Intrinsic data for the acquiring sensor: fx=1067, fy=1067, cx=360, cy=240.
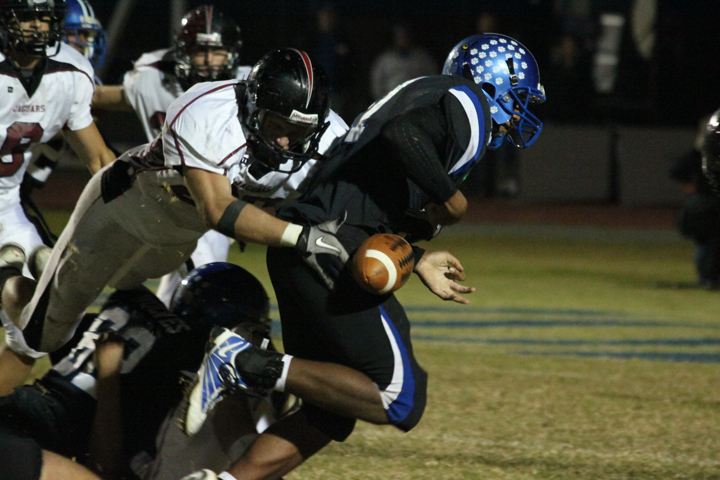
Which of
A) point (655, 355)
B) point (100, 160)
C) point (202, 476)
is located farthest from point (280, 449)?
point (655, 355)

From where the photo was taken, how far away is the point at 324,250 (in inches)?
118

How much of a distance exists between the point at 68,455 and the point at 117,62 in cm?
1531

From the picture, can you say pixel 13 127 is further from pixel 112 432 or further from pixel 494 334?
pixel 494 334

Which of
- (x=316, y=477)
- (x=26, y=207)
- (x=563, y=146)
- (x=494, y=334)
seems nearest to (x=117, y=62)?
(x=563, y=146)

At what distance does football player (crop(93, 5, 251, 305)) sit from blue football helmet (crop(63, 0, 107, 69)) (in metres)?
0.38

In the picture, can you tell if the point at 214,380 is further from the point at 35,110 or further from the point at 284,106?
the point at 35,110

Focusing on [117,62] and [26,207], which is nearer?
[26,207]

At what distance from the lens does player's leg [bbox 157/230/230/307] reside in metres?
5.02

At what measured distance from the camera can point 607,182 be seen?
47.3ft

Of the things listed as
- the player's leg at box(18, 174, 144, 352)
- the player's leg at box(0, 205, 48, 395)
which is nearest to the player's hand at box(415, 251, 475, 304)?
the player's leg at box(18, 174, 144, 352)

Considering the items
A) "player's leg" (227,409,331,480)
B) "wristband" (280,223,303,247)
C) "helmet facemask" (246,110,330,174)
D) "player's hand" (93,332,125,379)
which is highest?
"helmet facemask" (246,110,330,174)

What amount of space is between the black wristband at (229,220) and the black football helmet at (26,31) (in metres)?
1.64

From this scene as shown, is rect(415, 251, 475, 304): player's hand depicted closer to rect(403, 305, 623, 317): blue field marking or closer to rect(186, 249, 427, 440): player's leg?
rect(186, 249, 427, 440): player's leg

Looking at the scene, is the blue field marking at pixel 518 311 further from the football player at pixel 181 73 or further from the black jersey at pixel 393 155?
the black jersey at pixel 393 155
